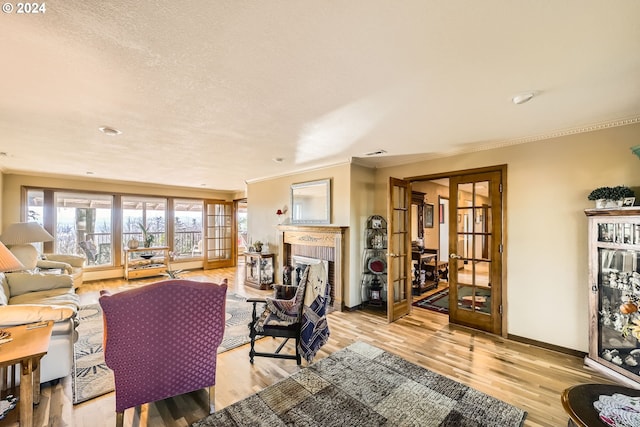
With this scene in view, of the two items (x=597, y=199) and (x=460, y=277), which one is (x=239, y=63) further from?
(x=460, y=277)

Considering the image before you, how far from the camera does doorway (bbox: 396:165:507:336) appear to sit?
3.37 meters

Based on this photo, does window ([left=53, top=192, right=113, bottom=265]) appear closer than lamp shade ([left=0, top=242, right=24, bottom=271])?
No

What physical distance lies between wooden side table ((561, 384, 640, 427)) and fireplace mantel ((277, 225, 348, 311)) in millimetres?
3071

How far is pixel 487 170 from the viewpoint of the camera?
11.4ft

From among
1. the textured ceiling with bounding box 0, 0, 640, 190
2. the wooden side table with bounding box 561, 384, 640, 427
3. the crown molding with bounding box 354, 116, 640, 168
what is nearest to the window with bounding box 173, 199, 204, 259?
the textured ceiling with bounding box 0, 0, 640, 190

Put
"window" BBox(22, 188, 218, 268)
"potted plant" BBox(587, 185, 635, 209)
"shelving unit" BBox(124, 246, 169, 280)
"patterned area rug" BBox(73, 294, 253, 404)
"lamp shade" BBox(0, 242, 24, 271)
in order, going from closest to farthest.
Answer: "lamp shade" BBox(0, 242, 24, 271), "patterned area rug" BBox(73, 294, 253, 404), "potted plant" BBox(587, 185, 635, 209), "window" BBox(22, 188, 218, 268), "shelving unit" BBox(124, 246, 169, 280)

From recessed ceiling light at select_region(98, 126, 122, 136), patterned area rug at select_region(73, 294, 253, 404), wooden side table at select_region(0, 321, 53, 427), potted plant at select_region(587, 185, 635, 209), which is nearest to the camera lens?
wooden side table at select_region(0, 321, 53, 427)

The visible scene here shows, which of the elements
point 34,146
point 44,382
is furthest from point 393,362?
point 34,146

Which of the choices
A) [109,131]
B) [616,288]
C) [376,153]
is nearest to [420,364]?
[616,288]

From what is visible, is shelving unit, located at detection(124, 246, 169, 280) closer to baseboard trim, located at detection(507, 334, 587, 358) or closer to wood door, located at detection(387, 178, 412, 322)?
wood door, located at detection(387, 178, 412, 322)

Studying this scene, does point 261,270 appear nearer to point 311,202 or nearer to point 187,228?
point 311,202

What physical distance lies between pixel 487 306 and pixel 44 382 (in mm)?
4781

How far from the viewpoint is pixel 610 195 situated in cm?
245

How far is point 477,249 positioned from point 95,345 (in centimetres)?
492
